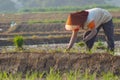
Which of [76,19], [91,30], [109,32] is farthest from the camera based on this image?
[109,32]

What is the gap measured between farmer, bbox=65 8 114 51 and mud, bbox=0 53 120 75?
411mm

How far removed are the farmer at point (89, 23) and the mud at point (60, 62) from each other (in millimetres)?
411

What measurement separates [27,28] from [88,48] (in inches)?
754

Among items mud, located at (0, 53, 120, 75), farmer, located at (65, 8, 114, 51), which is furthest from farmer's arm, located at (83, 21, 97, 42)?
mud, located at (0, 53, 120, 75)

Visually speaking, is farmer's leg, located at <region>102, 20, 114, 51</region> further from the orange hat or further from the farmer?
the orange hat

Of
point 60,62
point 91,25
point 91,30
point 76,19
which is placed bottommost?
point 60,62

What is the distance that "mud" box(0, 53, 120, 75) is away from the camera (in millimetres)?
7348

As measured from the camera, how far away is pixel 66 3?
74.1 metres

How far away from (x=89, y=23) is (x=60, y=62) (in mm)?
898

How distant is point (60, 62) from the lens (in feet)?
25.3

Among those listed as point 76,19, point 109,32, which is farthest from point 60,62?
point 109,32

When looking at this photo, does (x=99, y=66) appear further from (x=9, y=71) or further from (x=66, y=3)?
(x=66, y=3)

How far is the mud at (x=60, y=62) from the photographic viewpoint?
7.35 meters

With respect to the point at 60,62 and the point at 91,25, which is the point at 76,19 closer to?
the point at 91,25
